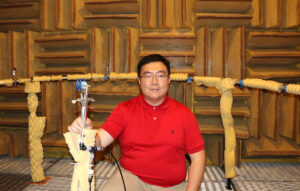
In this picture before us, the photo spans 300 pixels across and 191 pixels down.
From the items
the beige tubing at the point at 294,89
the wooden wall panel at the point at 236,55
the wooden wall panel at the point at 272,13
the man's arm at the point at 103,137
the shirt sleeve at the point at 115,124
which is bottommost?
the man's arm at the point at 103,137

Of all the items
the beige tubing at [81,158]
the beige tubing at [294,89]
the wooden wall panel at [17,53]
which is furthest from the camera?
the wooden wall panel at [17,53]

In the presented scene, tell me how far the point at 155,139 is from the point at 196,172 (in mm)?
376

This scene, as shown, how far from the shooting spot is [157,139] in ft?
4.78

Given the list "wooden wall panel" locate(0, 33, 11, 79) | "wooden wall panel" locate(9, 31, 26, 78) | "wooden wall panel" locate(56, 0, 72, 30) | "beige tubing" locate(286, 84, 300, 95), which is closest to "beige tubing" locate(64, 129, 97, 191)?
"beige tubing" locate(286, 84, 300, 95)

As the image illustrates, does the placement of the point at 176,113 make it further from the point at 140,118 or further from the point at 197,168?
the point at 197,168

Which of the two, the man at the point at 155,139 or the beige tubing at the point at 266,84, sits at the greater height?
the beige tubing at the point at 266,84

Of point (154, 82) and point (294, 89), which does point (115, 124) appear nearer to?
point (154, 82)

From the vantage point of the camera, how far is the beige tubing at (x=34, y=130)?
217 cm

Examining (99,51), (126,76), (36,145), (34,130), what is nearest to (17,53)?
(99,51)

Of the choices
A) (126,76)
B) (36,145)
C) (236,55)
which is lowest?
(36,145)

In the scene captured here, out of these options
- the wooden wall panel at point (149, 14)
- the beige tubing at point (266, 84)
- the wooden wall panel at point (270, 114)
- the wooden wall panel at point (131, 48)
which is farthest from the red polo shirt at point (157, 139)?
the wooden wall panel at point (270, 114)

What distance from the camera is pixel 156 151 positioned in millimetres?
1459

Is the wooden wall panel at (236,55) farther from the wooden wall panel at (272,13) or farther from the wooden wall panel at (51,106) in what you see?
the wooden wall panel at (51,106)

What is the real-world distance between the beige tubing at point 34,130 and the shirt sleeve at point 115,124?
110 cm
